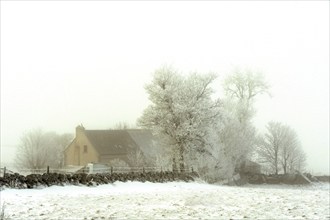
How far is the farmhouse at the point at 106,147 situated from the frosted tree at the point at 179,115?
2437 cm

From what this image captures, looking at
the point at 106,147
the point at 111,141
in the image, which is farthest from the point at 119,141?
the point at 106,147

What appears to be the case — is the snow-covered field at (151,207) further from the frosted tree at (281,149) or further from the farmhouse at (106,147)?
the frosted tree at (281,149)

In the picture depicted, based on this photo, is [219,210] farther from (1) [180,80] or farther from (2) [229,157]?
(2) [229,157]

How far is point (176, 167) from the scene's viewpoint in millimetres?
45031

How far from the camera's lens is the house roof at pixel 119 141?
73287mm

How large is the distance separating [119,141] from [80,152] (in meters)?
7.90

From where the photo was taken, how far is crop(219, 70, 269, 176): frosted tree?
185ft

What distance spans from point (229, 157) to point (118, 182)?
28701 mm

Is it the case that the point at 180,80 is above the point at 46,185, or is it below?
above

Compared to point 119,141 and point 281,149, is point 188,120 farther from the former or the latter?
point 281,149

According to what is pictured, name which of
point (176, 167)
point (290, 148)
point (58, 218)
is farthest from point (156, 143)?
point (290, 148)

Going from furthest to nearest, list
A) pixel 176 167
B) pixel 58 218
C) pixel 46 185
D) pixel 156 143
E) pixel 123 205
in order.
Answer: pixel 156 143 < pixel 176 167 < pixel 46 185 < pixel 123 205 < pixel 58 218

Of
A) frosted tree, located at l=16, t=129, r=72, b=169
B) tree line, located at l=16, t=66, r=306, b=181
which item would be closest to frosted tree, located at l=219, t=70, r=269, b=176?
tree line, located at l=16, t=66, r=306, b=181

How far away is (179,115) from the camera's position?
4453cm
